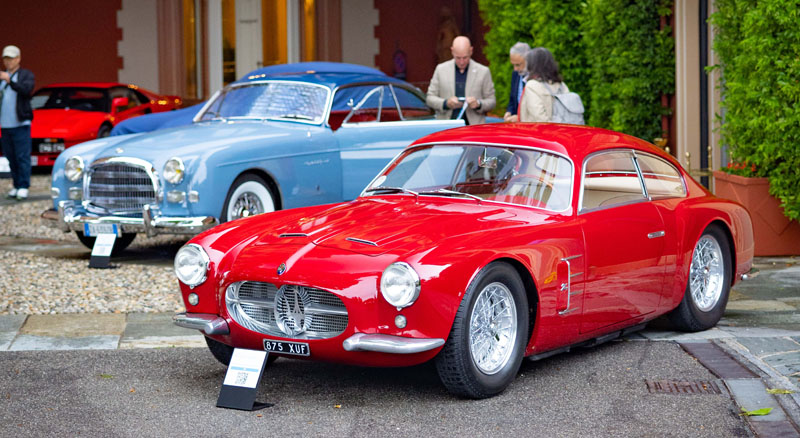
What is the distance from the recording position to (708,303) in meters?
6.63

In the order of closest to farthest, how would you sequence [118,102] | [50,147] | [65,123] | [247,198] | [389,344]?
[389,344] → [247,198] → [50,147] → [65,123] → [118,102]

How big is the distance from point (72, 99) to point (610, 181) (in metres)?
13.3

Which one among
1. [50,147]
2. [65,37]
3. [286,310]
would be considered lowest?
[286,310]

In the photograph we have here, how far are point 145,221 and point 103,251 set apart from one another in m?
0.45

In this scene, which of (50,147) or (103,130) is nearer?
(50,147)

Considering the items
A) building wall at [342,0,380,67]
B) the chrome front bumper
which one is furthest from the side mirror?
the chrome front bumper

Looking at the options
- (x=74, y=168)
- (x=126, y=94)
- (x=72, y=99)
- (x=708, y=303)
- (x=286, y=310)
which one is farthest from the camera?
(x=126, y=94)

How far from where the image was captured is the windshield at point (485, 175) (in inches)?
226

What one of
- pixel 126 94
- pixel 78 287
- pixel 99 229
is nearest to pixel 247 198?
pixel 99 229

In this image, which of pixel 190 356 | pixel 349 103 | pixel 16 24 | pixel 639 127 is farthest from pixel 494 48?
pixel 190 356

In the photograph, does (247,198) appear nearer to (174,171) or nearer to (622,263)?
(174,171)

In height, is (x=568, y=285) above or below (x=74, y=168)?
below

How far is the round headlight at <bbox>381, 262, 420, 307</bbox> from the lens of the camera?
4707 millimetres

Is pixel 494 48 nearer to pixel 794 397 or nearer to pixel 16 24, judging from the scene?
pixel 16 24
